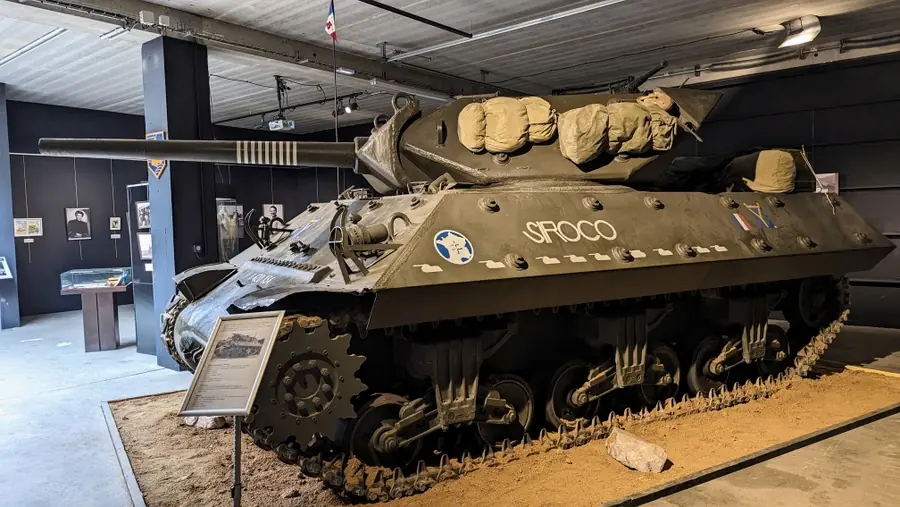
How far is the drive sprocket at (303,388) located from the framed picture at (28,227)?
12852mm

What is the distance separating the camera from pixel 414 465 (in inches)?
201

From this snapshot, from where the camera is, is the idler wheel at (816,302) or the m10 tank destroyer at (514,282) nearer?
the m10 tank destroyer at (514,282)

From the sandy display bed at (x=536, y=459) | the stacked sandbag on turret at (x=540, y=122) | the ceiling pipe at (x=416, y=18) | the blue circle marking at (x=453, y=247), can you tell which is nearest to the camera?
the blue circle marking at (x=453, y=247)

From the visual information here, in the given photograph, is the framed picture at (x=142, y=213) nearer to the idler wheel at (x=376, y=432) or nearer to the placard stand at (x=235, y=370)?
the idler wheel at (x=376, y=432)

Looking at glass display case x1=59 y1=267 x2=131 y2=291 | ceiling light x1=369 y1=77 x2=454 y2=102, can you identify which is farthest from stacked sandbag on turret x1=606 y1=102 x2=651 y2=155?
glass display case x1=59 y1=267 x2=131 y2=291

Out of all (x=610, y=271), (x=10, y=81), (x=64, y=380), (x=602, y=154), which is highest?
(x=10, y=81)

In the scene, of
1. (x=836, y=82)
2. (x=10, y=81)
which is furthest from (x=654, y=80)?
(x=10, y=81)

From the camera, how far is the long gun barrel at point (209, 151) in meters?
6.06

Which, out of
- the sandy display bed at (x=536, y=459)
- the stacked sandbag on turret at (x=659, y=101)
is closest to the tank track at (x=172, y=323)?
the sandy display bed at (x=536, y=459)

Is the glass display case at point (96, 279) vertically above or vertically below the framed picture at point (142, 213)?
below

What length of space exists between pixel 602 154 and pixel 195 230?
5903 mm

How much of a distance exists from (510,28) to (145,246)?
248 inches

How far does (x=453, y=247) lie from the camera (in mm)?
4680

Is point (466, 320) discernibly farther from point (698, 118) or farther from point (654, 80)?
point (654, 80)
